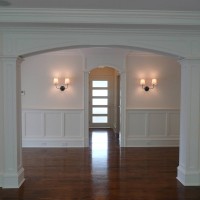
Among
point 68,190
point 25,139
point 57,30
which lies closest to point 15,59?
point 57,30

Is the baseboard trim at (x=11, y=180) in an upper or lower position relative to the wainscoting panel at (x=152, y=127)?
lower

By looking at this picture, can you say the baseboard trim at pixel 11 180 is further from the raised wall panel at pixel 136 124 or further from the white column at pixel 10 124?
the raised wall panel at pixel 136 124

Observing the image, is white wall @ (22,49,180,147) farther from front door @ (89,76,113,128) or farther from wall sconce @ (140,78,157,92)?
front door @ (89,76,113,128)

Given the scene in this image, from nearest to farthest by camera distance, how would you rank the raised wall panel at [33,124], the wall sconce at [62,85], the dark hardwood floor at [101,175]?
the dark hardwood floor at [101,175] < the wall sconce at [62,85] < the raised wall panel at [33,124]

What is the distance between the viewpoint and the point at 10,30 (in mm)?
4047

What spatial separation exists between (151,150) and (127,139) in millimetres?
773

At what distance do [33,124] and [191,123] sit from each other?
455 cm

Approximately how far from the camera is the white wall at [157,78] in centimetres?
718

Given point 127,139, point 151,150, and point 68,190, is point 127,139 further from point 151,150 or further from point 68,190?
point 68,190

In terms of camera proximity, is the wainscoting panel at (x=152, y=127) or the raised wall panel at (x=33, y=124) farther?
the wainscoting panel at (x=152, y=127)

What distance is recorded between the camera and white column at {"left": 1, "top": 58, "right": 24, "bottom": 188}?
4.14m

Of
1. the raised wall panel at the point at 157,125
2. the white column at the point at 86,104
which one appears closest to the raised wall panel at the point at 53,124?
the white column at the point at 86,104

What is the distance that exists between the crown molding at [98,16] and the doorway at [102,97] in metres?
6.86

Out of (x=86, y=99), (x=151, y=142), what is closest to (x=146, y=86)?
(x=151, y=142)
